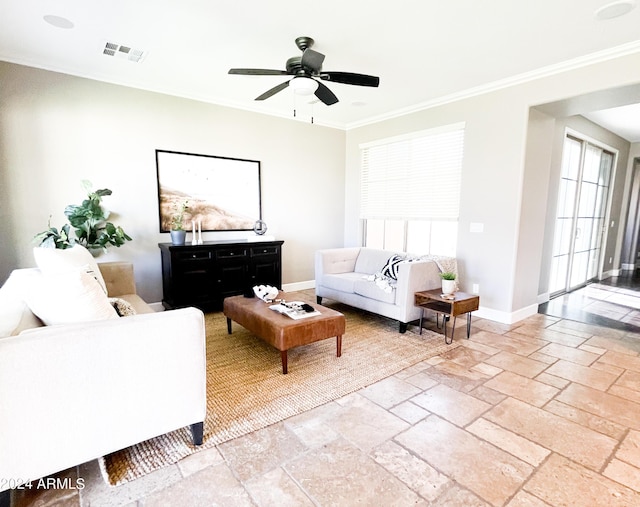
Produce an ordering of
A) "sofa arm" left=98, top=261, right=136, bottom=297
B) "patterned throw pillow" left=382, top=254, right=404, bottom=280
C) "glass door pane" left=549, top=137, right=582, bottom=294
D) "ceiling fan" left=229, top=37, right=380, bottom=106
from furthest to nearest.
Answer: "glass door pane" left=549, top=137, right=582, bottom=294, "patterned throw pillow" left=382, top=254, right=404, bottom=280, "sofa arm" left=98, top=261, right=136, bottom=297, "ceiling fan" left=229, top=37, right=380, bottom=106

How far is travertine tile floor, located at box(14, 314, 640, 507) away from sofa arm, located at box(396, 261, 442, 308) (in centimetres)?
89

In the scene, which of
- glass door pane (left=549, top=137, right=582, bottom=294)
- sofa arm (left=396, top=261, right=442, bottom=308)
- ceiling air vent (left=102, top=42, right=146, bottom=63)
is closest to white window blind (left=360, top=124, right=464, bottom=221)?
sofa arm (left=396, top=261, right=442, bottom=308)

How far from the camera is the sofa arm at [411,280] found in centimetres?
354

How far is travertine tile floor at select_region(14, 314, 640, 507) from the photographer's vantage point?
1570mm

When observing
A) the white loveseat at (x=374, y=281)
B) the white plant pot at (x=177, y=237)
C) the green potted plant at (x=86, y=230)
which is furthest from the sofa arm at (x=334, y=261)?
the green potted plant at (x=86, y=230)

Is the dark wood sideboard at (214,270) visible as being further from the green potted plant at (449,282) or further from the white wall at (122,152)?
the green potted plant at (449,282)

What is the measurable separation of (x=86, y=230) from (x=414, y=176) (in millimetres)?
4239

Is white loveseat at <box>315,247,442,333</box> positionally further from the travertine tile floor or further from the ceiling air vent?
the ceiling air vent

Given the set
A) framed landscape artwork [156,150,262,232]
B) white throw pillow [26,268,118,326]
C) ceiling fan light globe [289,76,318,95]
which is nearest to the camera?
white throw pillow [26,268,118,326]

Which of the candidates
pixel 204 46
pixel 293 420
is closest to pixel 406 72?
pixel 204 46

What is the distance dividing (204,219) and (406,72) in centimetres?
310

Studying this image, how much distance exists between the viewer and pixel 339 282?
4.31 metres

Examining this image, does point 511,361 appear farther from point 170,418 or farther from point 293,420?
point 170,418

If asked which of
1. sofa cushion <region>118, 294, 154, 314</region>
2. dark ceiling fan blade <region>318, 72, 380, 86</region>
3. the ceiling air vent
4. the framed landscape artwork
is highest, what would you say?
the ceiling air vent
